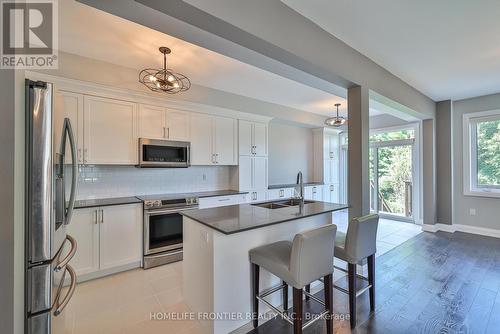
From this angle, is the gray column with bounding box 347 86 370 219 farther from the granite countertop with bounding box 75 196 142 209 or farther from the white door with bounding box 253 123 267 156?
the granite countertop with bounding box 75 196 142 209

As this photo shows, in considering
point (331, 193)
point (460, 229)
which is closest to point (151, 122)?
point (331, 193)

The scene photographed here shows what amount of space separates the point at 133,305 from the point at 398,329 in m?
2.46

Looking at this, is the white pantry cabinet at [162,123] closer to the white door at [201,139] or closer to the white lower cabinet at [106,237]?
the white door at [201,139]

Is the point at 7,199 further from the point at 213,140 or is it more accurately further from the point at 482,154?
the point at 482,154

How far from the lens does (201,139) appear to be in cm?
393

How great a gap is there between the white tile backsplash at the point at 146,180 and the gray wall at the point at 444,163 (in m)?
4.56

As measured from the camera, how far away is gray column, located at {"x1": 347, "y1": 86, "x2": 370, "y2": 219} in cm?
283

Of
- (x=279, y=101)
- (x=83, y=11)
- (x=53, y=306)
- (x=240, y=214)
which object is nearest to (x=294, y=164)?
(x=279, y=101)

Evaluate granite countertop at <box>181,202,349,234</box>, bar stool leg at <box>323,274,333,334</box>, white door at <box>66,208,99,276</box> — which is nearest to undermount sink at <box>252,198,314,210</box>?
granite countertop at <box>181,202,349,234</box>

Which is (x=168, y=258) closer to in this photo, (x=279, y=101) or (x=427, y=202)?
(x=279, y=101)

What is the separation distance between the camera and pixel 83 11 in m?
2.05

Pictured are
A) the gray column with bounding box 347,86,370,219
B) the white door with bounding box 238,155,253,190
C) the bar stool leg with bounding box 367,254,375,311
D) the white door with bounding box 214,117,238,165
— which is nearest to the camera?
the bar stool leg with bounding box 367,254,375,311

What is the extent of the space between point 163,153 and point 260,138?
1994 millimetres

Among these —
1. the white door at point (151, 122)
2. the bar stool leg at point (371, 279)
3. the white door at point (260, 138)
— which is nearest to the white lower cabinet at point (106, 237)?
the white door at point (151, 122)
